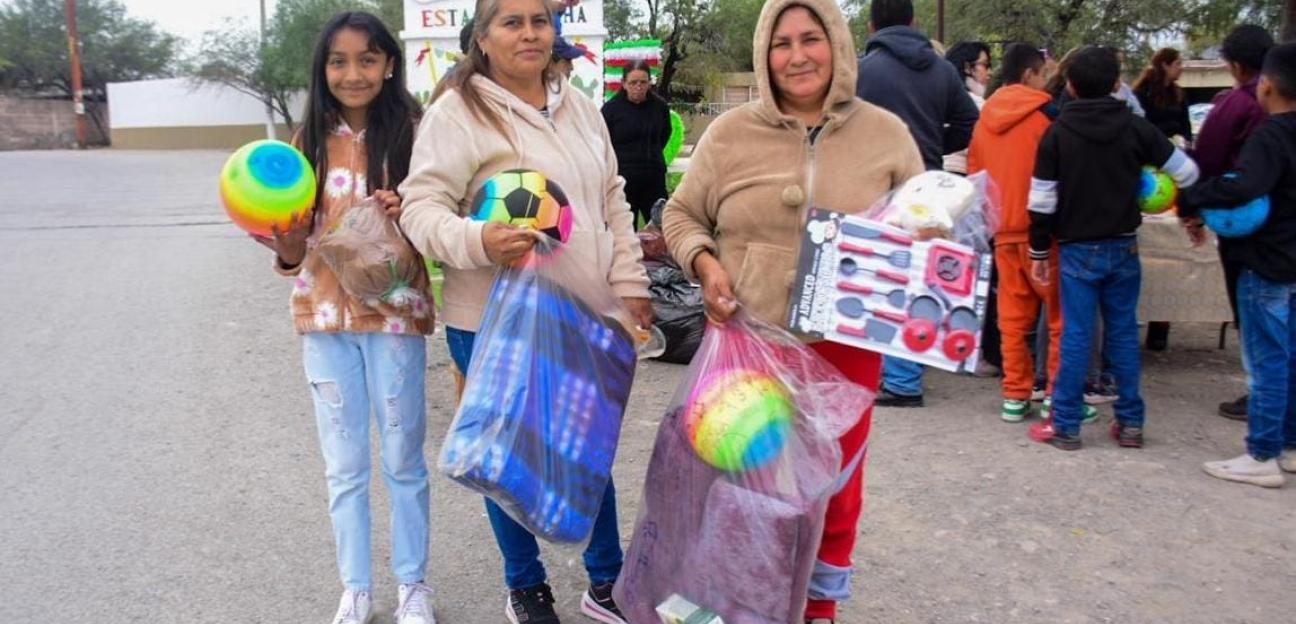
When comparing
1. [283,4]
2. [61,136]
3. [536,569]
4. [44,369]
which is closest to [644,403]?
[536,569]

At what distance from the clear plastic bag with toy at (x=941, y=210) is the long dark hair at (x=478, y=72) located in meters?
1.01

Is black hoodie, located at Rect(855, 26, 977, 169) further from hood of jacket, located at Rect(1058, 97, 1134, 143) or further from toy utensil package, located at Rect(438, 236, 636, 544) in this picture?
toy utensil package, located at Rect(438, 236, 636, 544)

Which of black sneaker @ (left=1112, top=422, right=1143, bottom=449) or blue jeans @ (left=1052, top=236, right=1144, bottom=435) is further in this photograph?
black sneaker @ (left=1112, top=422, right=1143, bottom=449)

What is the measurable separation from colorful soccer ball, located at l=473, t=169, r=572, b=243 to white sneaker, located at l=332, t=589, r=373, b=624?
130cm

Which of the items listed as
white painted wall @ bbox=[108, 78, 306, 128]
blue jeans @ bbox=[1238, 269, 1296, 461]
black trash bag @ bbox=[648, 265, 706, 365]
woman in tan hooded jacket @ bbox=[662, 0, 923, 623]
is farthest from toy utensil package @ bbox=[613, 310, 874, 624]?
white painted wall @ bbox=[108, 78, 306, 128]

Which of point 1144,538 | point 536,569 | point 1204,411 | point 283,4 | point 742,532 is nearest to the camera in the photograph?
point 742,532

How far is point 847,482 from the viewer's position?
9.06 feet

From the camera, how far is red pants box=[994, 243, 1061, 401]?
4.96m

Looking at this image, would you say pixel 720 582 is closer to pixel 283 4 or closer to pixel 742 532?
pixel 742 532

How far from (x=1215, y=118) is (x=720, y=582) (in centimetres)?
346

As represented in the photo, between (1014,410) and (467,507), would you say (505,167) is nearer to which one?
(467,507)

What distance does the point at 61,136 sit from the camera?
153ft

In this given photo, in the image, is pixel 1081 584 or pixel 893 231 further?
pixel 1081 584

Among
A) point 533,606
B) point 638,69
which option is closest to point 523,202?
point 533,606
